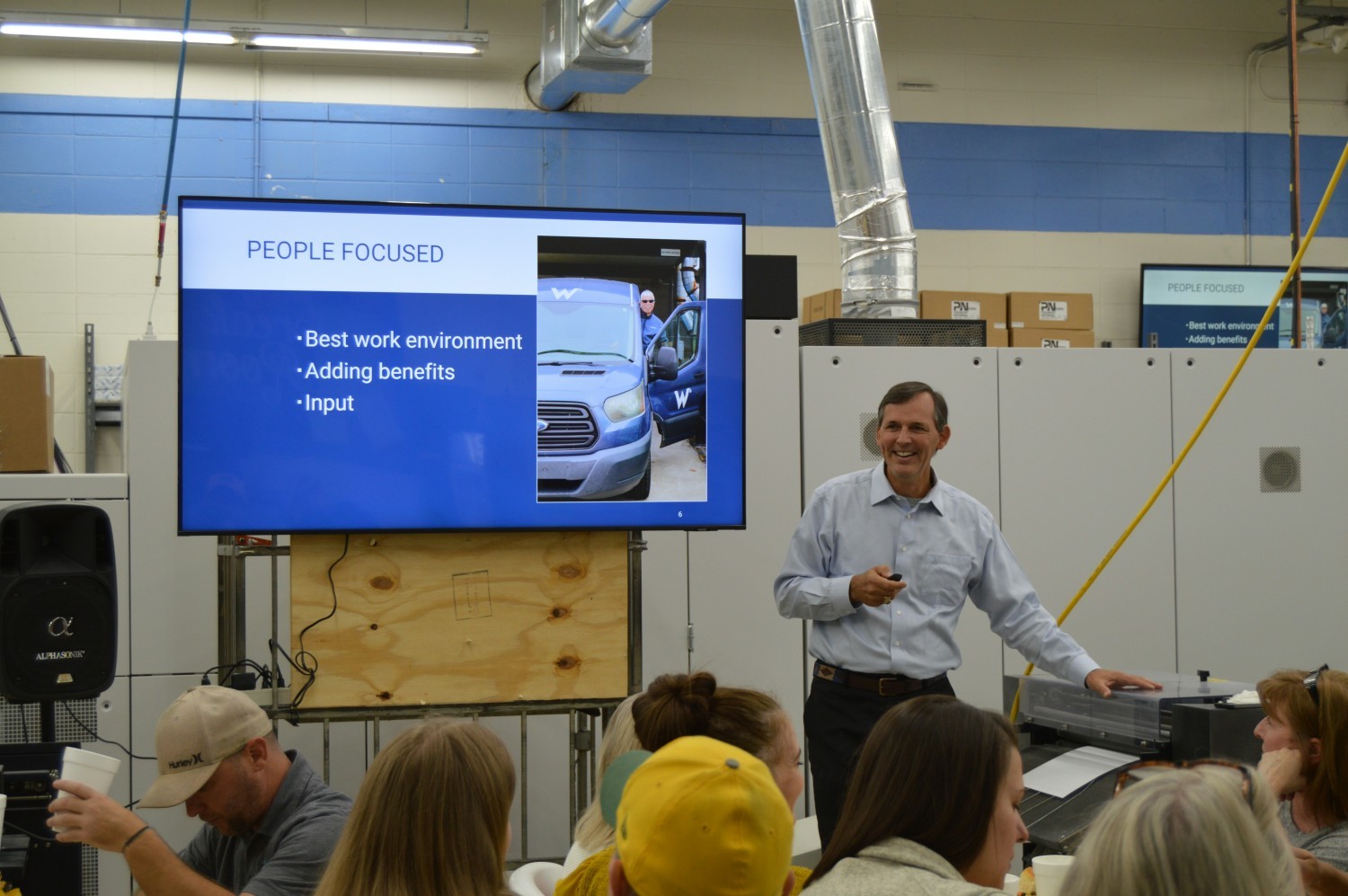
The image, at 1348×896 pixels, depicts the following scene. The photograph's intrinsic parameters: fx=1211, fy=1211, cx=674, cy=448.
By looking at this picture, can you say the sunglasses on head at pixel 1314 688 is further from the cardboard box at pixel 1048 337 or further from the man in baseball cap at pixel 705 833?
the cardboard box at pixel 1048 337

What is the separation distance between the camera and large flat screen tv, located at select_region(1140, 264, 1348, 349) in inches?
304

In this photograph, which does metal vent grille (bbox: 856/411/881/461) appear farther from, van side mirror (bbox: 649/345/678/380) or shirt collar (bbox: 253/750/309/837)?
shirt collar (bbox: 253/750/309/837)

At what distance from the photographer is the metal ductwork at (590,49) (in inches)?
241

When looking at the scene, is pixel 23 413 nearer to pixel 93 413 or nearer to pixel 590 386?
pixel 590 386

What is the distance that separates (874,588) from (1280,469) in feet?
8.04

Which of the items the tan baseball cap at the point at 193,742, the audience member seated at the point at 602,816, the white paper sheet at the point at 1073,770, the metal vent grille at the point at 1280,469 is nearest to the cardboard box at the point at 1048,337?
the metal vent grille at the point at 1280,469

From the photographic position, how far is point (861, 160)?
481cm

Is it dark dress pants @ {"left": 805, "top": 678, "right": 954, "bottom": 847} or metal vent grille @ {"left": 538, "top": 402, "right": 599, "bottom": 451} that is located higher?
metal vent grille @ {"left": 538, "top": 402, "right": 599, "bottom": 451}

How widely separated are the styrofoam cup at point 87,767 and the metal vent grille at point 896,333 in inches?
115

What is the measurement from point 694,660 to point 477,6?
4.85 meters

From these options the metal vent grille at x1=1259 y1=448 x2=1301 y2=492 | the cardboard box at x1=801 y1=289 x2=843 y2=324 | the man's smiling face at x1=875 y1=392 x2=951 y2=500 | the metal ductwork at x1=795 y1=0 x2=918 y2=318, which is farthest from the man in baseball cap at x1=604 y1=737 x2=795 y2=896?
the cardboard box at x1=801 y1=289 x2=843 y2=324

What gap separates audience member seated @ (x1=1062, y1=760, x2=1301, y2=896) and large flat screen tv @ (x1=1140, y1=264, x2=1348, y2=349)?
7.06m

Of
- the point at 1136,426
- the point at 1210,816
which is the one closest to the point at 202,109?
the point at 1136,426

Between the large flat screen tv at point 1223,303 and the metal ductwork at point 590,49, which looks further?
the large flat screen tv at point 1223,303
